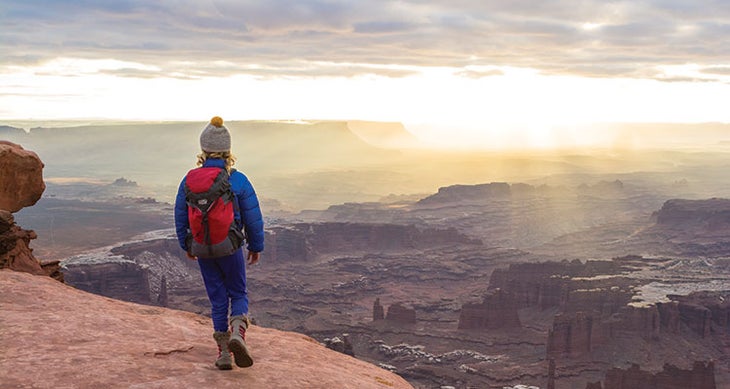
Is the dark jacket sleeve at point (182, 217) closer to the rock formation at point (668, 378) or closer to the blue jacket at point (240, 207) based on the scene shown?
the blue jacket at point (240, 207)

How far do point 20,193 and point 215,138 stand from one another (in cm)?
1186

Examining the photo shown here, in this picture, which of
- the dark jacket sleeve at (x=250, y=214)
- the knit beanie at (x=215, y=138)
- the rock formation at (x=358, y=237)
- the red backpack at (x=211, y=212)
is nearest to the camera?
the red backpack at (x=211, y=212)

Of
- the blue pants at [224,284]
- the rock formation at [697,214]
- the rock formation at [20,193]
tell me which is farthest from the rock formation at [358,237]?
the blue pants at [224,284]

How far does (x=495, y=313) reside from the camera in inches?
3831

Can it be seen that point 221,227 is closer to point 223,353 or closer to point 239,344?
point 239,344

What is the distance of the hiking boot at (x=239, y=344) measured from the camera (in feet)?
36.1

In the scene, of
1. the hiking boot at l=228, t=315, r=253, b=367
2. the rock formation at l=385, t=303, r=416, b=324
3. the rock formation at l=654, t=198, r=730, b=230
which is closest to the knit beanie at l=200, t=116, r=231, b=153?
the hiking boot at l=228, t=315, r=253, b=367

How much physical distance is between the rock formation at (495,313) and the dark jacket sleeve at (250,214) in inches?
3494

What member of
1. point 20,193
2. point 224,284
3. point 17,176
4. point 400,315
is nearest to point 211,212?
point 224,284

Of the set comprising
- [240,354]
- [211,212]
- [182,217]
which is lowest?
[240,354]

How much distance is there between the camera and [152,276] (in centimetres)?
12600

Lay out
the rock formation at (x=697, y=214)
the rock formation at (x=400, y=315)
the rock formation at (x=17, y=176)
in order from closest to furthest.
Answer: the rock formation at (x=17, y=176)
the rock formation at (x=400, y=315)
the rock formation at (x=697, y=214)

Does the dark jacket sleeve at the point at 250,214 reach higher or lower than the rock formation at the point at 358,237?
higher

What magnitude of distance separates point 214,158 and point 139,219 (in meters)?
186
